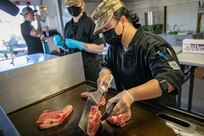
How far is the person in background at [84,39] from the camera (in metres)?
1.77

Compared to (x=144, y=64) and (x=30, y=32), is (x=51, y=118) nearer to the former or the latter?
(x=144, y=64)

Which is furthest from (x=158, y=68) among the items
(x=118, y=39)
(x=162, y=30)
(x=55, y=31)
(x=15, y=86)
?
(x=162, y=30)

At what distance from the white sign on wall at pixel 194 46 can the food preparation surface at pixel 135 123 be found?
1.71 meters

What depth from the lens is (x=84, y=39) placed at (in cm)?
188

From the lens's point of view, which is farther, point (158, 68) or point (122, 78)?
point (122, 78)

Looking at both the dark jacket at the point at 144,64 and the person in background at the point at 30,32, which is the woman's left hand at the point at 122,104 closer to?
the dark jacket at the point at 144,64

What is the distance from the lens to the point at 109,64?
136 centimetres

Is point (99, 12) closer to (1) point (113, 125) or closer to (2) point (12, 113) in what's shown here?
(1) point (113, 125)

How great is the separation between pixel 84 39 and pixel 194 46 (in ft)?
5.29

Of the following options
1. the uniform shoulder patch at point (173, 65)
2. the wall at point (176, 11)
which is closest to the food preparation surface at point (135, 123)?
the uniform shoulder patch at point (173, 65)

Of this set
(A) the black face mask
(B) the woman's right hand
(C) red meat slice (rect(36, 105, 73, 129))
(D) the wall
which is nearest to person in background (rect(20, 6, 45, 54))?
(A) the black face mask

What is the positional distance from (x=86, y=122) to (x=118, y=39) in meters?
0.57

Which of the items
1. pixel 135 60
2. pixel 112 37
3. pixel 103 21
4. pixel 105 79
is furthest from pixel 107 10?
pixel 105 79

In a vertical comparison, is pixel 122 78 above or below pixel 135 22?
below
